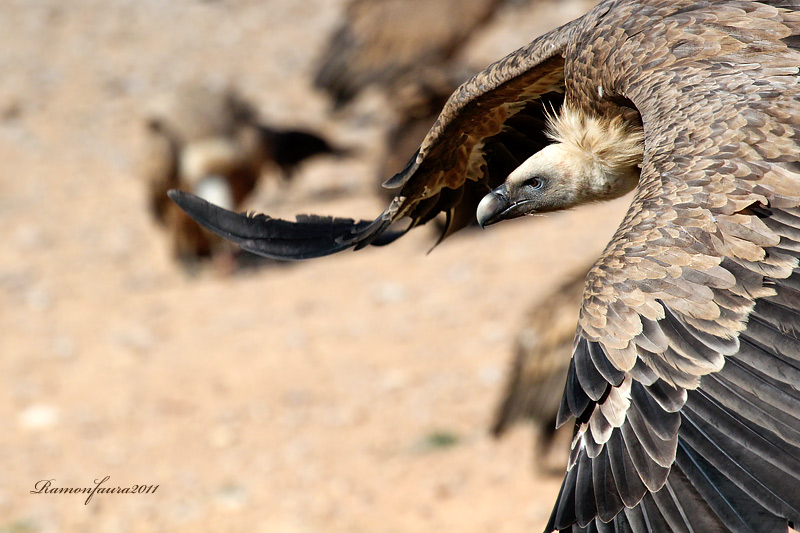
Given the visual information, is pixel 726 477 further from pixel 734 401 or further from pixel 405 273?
pixel 405 273

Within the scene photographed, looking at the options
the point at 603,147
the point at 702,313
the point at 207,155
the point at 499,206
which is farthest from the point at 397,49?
the point at 702,313

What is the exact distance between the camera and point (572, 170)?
350 centimetres

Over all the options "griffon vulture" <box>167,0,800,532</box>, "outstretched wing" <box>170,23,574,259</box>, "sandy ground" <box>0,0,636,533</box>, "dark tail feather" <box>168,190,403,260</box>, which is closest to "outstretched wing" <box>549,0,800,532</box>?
"griffon vulture" <box>167,0,800,532</box>

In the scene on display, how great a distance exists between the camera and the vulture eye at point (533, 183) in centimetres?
356

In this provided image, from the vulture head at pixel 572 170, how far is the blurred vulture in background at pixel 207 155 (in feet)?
18.5

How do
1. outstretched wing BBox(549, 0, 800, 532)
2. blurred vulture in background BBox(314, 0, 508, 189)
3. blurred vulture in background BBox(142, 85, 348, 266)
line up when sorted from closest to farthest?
outstretched wing BBox(549, 0, 800, 532)
blurred vulture in background BBox(314, 0, 508, 189)
blurred vulture in background BBox(142, 85, 348, 266)

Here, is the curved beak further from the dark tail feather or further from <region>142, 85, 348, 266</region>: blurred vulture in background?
<region>142, 85, 348, 266</region>: blurred vulture in background

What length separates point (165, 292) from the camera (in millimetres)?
8391

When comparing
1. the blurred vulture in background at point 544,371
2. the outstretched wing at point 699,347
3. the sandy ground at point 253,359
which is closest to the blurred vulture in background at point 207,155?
the sandy ground at point 253,359

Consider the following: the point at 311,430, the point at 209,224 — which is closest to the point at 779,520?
the point at 209,224

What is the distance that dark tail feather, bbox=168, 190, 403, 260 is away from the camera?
132 inches

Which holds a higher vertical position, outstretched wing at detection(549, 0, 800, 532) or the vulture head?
the vulture head

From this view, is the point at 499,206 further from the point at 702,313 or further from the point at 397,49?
the point at 397,49

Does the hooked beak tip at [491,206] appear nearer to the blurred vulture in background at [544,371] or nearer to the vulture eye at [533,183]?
the vulture eye at [533,183]
